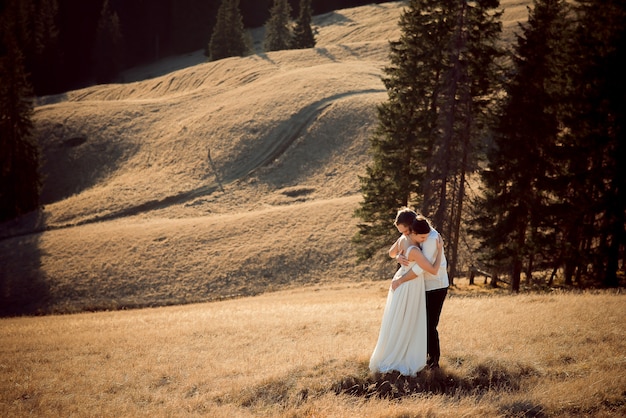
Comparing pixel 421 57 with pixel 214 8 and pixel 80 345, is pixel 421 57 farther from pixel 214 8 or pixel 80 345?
pixel 214 8

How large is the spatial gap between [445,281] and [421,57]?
20.5 meters

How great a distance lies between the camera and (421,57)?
26031 millimetres

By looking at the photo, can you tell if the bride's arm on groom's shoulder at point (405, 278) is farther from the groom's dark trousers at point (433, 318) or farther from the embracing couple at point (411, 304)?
the groom's dark trousers at point (433, 318)

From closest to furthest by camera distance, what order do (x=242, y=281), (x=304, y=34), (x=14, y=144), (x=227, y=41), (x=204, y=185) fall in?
(x=242, y=281) → (x=14, y=144) → (x=204, y=185) → (x=304, y=34) → (x=227, y=41)

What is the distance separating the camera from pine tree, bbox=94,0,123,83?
111m

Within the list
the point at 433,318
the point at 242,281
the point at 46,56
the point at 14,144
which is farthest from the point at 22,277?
the point at 46,56

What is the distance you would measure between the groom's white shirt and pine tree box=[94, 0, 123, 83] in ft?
391

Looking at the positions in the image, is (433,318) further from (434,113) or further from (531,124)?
(434,113)

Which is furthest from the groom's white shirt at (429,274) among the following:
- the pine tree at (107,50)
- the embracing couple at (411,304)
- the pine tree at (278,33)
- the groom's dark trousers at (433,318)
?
the pine tree at (107,50)

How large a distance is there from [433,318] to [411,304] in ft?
1.85

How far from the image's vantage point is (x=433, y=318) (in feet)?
27.8

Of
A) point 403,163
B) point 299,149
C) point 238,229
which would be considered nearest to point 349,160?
point 299,149

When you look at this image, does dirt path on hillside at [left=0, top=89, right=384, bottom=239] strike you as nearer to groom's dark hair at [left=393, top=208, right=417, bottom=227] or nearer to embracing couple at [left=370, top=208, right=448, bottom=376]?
embracing couple at [left=370, top=208, right=448, bottom=376]

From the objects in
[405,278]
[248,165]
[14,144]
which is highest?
[14,144]
